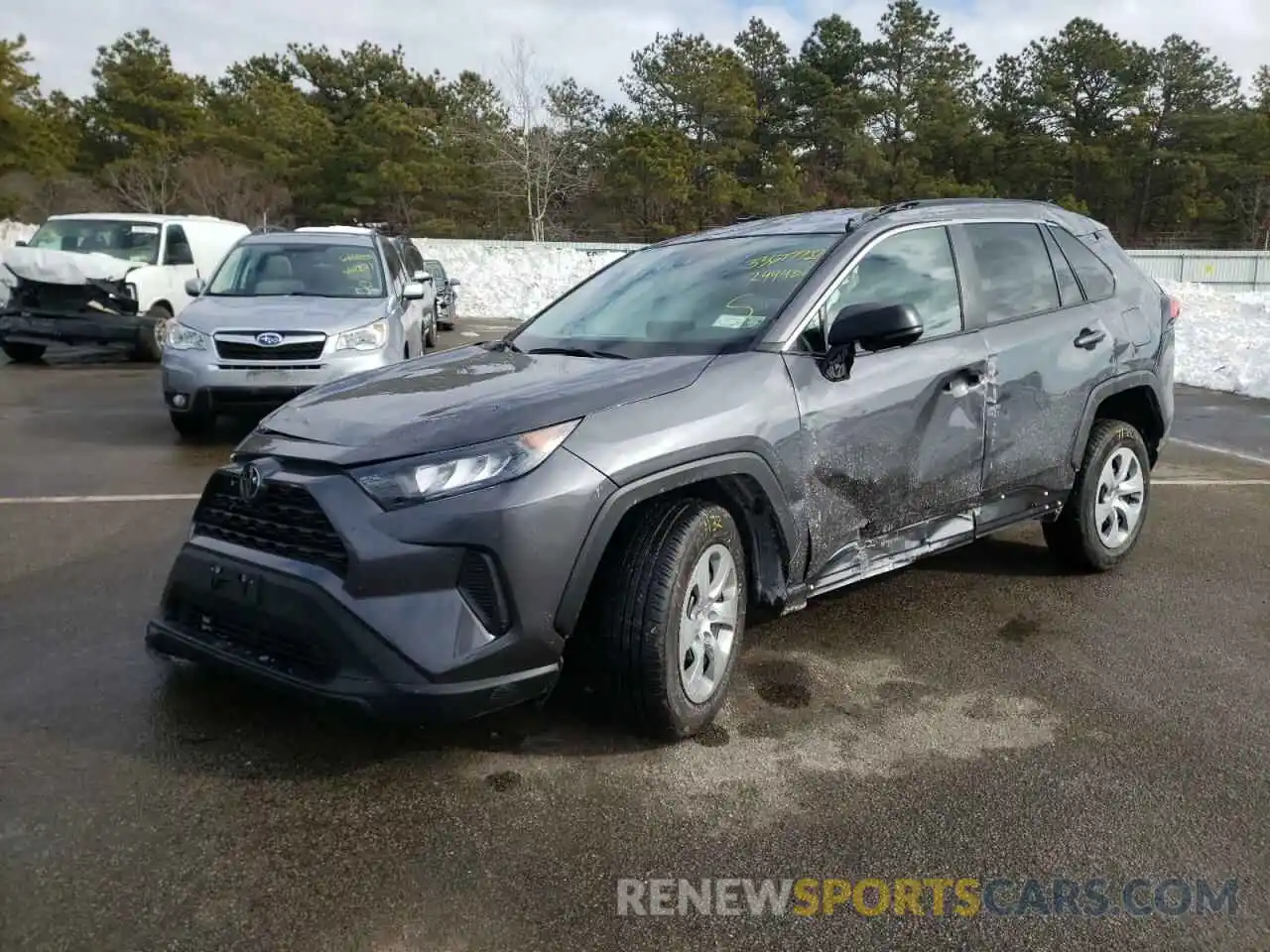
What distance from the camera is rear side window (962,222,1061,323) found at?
4574 mm

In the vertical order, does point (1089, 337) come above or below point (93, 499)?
above

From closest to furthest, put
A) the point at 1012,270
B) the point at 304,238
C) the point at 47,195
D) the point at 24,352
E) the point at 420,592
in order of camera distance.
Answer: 1. the point at 420,592
2. the point at 1012,270
3. the point at 304,238
4. the point at 24,352
5. the point at 47,195

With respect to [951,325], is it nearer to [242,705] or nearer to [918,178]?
[242,705]

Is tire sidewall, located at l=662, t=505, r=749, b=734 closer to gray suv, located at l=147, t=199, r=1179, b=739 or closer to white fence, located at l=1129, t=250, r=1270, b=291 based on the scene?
gray suv, located at l=147, t=199, r=1179, b=739

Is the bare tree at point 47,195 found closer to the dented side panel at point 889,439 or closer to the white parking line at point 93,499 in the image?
the white parking line at point 93,499

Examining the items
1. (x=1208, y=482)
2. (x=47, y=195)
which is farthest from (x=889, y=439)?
(x=47, y=195)

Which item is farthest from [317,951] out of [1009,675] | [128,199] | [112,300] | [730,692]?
[128,199]

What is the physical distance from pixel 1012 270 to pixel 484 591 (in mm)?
3025

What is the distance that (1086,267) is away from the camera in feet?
16.8

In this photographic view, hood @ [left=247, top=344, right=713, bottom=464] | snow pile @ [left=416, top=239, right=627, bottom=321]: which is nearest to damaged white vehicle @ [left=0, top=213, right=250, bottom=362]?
hood @ [left=247, top=344, right=713, bottom=464]

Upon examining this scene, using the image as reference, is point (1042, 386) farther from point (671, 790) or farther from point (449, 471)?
point (449, 471)

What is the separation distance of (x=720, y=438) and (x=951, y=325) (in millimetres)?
1477

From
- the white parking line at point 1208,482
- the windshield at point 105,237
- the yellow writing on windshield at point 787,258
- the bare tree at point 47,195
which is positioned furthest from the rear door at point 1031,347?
the bare tree at point 47,195

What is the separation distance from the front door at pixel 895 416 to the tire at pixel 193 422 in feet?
19.4
